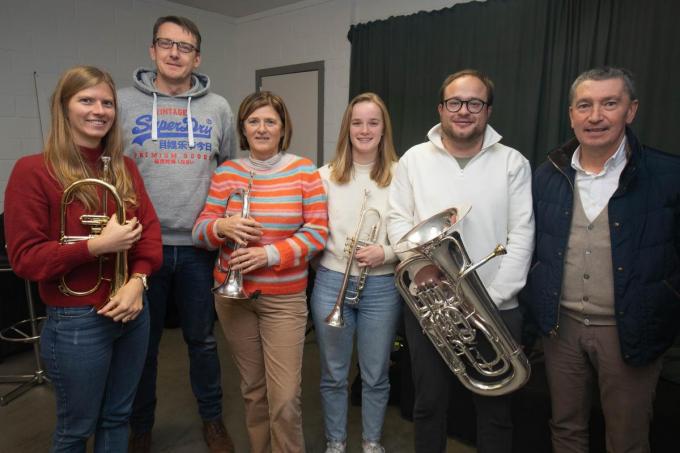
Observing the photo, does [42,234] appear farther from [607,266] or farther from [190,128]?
[607,266]

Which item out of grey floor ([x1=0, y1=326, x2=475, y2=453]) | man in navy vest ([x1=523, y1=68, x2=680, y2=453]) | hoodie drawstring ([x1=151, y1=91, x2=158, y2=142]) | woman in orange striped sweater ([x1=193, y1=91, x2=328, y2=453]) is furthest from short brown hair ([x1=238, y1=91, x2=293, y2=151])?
grey floor ([x1=0, y1=326, x2=475, y2=453])

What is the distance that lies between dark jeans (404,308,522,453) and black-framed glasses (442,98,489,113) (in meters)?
0.79

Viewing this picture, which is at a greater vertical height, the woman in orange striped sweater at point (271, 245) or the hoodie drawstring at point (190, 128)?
the hoodie drawstring at point (190, 128)

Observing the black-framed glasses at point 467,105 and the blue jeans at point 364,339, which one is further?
the blue jeans at point 364,339

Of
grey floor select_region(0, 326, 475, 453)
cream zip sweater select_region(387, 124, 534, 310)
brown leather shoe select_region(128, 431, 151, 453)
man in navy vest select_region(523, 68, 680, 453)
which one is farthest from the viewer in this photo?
grey floor select_region(0, 326, 475, 453)

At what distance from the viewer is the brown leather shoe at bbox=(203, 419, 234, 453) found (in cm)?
227

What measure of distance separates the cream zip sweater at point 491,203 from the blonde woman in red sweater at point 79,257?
41.8 inches

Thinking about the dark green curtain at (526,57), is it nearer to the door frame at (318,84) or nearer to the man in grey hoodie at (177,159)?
the door frame at (318,84)

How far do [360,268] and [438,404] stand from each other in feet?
2.07

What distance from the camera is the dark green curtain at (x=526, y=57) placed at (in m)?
2.88

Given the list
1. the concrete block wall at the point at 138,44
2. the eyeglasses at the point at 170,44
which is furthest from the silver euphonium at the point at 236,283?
the concrete block wall at the point at 138,44

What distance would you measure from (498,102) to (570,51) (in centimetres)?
57

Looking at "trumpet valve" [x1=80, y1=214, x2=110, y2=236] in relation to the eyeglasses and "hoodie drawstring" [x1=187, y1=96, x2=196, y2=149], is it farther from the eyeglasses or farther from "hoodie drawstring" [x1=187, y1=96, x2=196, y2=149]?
the eyeglasses

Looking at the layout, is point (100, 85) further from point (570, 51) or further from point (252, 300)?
point (570, 51)
